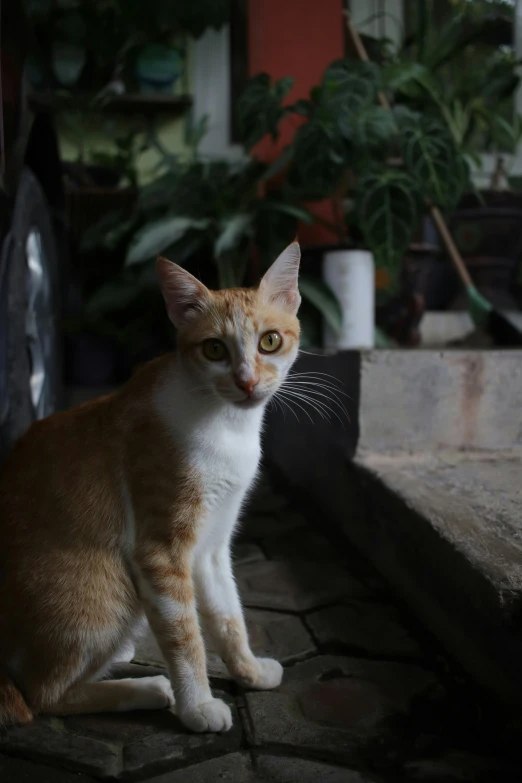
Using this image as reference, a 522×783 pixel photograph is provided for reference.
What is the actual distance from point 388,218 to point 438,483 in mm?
1245

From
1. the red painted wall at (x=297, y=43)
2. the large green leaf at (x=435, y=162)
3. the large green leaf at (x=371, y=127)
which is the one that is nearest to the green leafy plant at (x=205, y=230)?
the red painted wall at (x=297, y=43)

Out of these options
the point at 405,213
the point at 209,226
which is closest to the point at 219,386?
the point at 405,213

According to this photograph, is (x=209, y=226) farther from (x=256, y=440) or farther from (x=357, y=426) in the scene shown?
(x=256, y=440)

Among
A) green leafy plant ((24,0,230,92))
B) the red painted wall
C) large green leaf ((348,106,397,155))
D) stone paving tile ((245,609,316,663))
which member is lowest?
stone paving tile ((245,609,316,663))

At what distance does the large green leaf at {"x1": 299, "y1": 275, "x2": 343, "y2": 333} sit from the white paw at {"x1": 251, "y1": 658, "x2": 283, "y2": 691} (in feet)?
4.85

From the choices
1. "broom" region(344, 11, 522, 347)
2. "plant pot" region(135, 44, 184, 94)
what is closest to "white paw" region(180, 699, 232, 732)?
"broom" region(344, 11, 522, 347)

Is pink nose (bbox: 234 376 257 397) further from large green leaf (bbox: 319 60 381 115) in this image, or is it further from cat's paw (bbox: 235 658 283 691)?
large green leaf (bbox: 319 60 381 115)

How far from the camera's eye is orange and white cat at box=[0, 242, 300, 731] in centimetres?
98

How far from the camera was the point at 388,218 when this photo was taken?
2355 mm

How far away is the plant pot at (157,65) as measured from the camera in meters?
4.20

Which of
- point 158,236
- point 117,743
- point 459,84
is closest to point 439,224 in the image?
point 459,84

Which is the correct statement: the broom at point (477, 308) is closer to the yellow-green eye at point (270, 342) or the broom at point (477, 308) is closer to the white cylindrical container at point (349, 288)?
the white cylindrical container at point (349, 288)

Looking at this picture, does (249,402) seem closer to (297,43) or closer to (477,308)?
(477,308)

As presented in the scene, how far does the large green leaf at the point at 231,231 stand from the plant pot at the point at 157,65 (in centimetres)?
216
